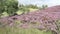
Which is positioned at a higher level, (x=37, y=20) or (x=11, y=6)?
(x=37, y=20)

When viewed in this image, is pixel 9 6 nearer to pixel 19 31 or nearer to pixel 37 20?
pixel 37 20

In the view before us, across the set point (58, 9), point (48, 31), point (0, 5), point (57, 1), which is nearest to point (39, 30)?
point (48, 31)

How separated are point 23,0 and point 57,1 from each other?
1.08 meters

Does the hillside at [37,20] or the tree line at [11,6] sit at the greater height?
the hillside at [37,20]

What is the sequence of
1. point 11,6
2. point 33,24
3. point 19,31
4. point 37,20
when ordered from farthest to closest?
1. point 11,6
2. point 37,20
3. point 33,24
4. point 19,31

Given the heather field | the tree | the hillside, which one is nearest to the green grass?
the heather field

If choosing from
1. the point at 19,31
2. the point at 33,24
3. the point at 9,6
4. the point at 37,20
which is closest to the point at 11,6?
the point at 9,6

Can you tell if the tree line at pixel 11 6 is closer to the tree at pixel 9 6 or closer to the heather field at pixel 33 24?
the tree at pixel 9 6

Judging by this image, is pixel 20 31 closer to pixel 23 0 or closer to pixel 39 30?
pixel 39 30

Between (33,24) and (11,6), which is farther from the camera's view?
(11,6)

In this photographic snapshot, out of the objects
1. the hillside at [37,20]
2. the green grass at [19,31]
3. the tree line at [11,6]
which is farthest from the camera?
the tree line at [11,6]

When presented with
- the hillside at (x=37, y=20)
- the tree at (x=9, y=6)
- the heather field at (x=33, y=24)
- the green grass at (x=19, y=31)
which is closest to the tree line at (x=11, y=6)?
the tree at (x=9, y=6)

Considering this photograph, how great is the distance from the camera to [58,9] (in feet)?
20.7

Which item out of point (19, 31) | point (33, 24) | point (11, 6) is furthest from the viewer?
point (11, 6)
